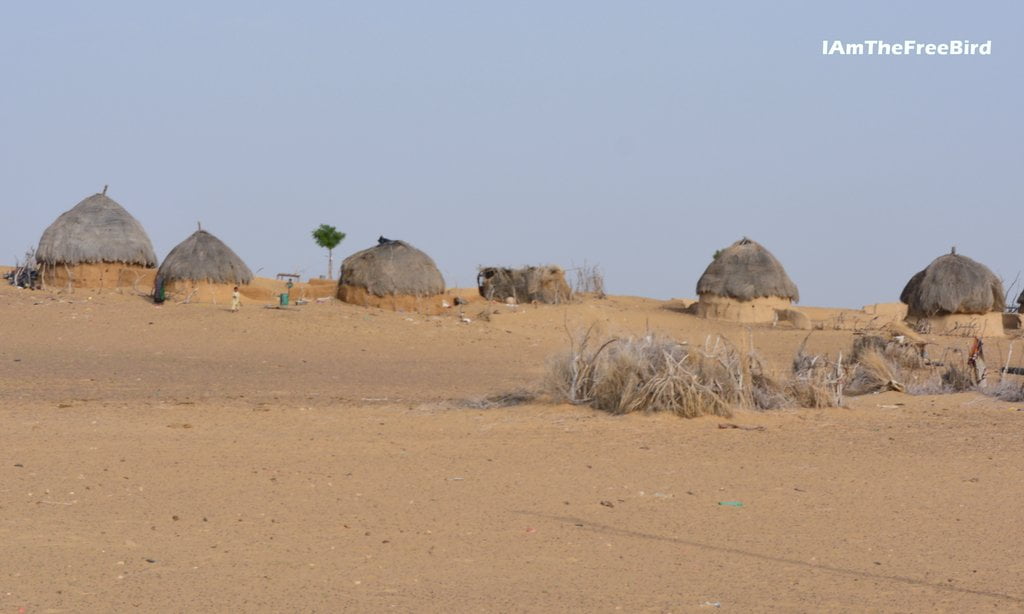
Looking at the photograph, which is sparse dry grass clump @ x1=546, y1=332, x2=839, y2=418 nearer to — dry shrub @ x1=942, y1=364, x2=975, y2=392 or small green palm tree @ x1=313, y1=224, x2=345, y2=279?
dry shrub @ x1=942, y1=364, x2=975, y2=392

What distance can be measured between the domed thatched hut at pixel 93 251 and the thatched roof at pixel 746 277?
1187 centimetres

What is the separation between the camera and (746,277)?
26.7 meters

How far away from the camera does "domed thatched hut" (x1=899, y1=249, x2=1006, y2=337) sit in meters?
25.6

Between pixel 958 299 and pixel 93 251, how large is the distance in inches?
684

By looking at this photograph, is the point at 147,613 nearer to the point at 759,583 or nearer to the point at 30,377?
the point at 759,583

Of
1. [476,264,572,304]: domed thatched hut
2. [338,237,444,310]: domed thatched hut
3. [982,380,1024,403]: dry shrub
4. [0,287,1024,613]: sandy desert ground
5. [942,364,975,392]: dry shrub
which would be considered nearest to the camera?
[0,287,1024,613]: sandy desert ground

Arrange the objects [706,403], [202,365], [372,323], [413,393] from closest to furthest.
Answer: [706,403], [413,393], [202,365], [372,323]

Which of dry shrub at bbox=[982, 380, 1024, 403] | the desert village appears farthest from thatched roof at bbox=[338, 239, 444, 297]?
dry shrub at bbox=[982, 380, 1024, 403]

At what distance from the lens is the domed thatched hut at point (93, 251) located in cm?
2536

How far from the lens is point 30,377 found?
15.5 m

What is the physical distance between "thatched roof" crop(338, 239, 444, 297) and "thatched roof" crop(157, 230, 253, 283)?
2.28 meters

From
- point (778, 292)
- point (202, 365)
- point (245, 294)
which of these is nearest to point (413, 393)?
point (202, 365)

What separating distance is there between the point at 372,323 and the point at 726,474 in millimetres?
13639

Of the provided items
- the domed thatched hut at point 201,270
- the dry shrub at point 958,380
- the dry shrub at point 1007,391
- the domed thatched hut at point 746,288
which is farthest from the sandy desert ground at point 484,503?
the domed thatched hut at point 746,288
